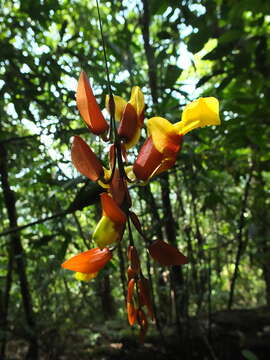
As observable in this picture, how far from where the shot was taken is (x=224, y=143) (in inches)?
55.2

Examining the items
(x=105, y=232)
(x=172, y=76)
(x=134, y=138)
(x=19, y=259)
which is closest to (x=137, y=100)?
(x=134, y=138)

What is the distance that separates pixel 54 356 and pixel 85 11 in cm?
195

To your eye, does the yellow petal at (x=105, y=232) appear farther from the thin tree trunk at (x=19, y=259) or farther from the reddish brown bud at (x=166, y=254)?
the thin tree trunk at (x=19, y=259)

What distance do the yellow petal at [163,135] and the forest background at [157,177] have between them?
15.1 inches

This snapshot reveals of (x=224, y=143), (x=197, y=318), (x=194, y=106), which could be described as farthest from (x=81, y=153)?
(x=197, y=318)

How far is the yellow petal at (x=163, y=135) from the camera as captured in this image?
399 millimetres

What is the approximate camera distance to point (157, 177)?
1.24m

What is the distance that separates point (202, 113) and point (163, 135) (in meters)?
0.05

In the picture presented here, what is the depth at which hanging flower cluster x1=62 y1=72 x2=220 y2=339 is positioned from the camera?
37 centimetres

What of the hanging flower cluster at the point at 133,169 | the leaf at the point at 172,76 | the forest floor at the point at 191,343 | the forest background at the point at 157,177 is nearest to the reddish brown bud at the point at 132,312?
the hanging flower cluster at the point at 133,169

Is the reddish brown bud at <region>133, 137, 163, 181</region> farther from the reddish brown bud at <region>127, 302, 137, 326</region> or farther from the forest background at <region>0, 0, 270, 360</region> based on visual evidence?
the forest background at <region>0, 0, 270, 360</region>

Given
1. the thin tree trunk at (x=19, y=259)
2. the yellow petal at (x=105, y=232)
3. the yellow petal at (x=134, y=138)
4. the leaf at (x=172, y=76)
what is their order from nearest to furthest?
the yellow petal at (x=105, y=232) < the yellow petal at (x=134, y=138) < the leaf at (x=172, y=76) < the thin tree trunk at (x=19, y=259)

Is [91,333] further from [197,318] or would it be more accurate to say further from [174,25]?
[174,25]

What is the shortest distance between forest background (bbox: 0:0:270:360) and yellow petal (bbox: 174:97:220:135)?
39 cm
